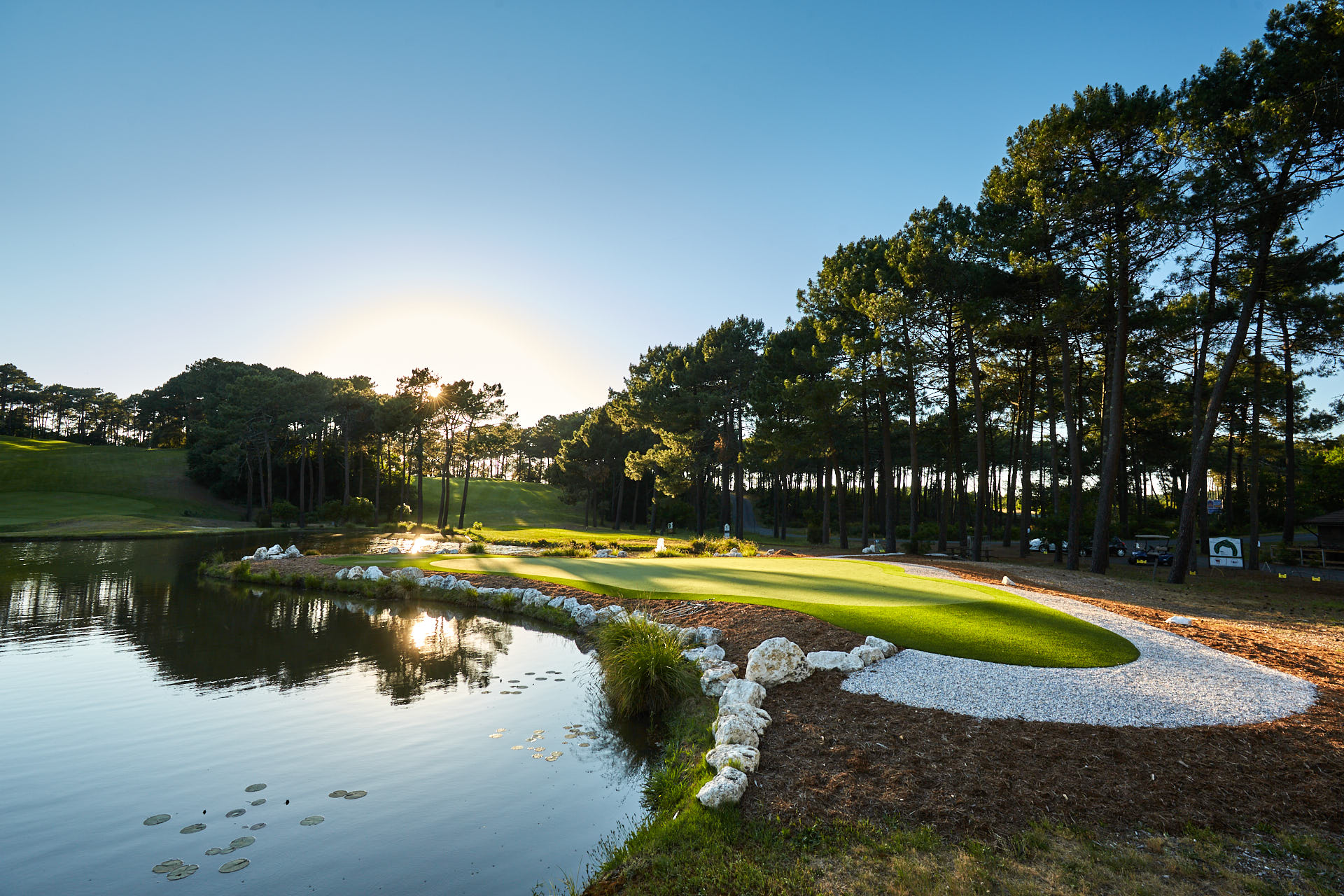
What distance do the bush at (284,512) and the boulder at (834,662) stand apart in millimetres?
45949

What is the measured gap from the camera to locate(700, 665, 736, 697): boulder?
7691 millimetres

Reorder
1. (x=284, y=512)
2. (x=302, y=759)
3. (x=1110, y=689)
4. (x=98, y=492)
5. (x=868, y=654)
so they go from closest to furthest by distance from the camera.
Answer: (x=302, y=759) < (x=1110, y=689) < (x=868, y=654) < (x=284, y=512) < (x=98, y=492)

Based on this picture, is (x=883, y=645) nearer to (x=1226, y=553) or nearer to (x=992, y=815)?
(x=992, y=815)

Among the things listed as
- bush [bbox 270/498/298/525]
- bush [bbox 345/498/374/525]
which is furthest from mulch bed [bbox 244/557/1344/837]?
bush [bbox 345/498/374/525]

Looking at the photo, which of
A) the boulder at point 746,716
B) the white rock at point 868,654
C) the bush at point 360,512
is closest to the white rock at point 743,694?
the boulder at point 746,716

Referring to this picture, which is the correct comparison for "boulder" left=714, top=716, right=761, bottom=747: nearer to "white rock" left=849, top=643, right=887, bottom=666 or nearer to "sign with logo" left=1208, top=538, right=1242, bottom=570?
"white rock" left=849, top=643, right=887, bottom=666

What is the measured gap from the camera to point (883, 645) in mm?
8070

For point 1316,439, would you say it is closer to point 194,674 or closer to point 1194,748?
point 1194,748

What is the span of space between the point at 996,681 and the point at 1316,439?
5128cm

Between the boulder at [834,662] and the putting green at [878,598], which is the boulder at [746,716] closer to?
the boulder at [834,662]

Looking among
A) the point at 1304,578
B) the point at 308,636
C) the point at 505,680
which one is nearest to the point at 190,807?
the point at 505,680

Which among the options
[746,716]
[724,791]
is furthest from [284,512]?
[724,791]

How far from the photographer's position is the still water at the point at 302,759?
4.48 meters

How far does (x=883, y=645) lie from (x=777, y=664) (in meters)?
1.61
